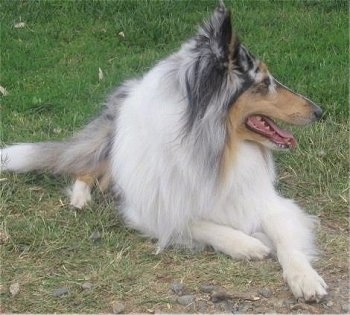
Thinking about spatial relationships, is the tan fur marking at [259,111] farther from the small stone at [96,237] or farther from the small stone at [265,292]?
the small stone at [96,237]

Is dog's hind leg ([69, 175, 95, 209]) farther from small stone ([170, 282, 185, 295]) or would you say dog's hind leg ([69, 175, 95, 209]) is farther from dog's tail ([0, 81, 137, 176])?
small stone ([170, 282, 185, 295])

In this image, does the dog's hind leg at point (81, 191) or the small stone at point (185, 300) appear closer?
the small stone at point (185, 300)

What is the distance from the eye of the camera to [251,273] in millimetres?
3746

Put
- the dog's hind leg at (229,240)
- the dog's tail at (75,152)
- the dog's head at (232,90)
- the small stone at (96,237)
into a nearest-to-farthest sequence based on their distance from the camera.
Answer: the dog's head at (232,90) < the dog's hind leg at (229,240) < the small stone at (96,237) < the dog's tail at (75,152)

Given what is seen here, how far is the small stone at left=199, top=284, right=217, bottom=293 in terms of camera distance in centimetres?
362

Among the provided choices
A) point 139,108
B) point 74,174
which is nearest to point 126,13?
point 74,174

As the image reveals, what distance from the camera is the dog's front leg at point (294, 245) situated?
3.51 m

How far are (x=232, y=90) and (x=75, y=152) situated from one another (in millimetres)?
1470

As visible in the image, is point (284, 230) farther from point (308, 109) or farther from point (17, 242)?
point (17, 242)

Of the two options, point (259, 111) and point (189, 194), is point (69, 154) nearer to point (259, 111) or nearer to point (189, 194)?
point (189, 194)

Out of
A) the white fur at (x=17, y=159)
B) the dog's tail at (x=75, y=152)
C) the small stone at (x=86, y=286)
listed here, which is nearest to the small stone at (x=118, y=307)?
the small stone at (x=86, y=286)

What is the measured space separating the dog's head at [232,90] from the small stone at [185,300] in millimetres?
853

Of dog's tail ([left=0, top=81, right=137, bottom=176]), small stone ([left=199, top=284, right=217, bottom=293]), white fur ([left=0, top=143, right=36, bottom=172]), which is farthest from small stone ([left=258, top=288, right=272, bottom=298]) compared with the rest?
white fur ([left=0, top=143, right=36, bottom=172])

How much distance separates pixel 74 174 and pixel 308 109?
1.59 m
